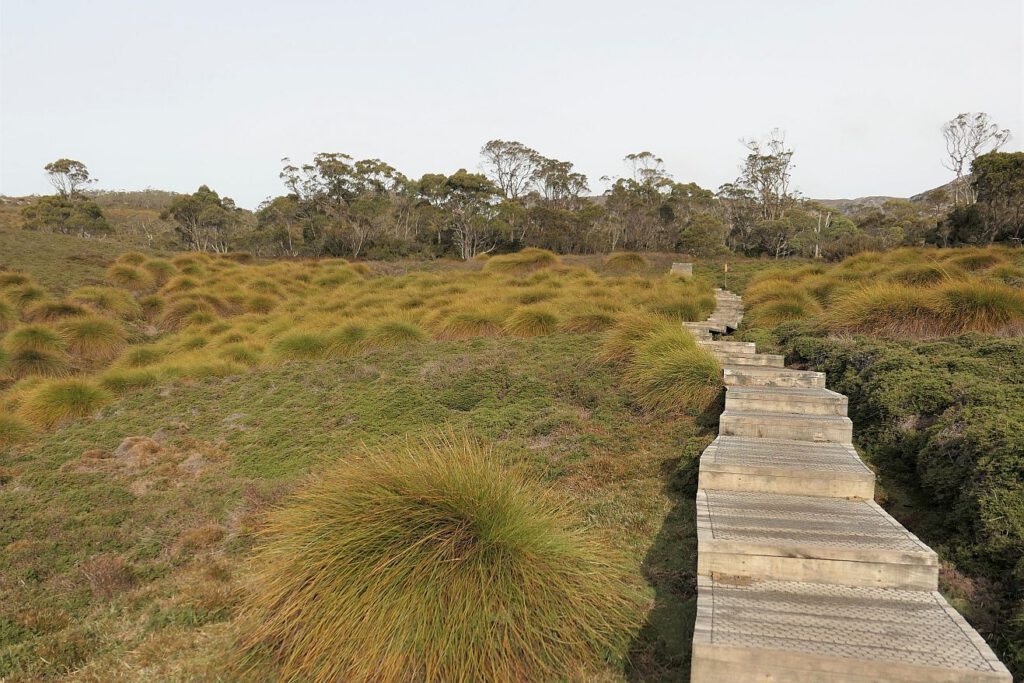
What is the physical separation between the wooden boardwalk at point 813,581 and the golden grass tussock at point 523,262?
1546 centimetres

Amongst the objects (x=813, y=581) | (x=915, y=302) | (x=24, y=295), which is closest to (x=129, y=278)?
(x=24, y=295)

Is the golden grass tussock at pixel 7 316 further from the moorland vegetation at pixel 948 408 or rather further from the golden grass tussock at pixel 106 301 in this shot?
the moorland vegetation at pixel 948 408

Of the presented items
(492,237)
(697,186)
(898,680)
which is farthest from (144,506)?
(697,186)

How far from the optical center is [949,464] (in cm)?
402

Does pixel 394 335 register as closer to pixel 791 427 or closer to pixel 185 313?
pixel 791 427

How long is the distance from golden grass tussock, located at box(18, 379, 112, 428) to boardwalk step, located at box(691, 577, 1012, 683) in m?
9.05

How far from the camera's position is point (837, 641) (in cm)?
228

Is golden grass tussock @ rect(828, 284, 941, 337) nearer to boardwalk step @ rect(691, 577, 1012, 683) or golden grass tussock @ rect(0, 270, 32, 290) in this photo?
boardwalk step @ rect(691, 577, 1012, 683)

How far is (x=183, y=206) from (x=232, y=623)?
4202cm

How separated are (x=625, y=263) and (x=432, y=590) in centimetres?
1941

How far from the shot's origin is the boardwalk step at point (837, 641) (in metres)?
2.13

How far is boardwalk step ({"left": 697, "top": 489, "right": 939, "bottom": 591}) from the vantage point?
277 centimetres

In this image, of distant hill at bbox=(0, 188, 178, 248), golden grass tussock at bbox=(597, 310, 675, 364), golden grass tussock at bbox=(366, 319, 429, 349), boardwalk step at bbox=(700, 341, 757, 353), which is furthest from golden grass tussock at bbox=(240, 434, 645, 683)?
distant hill at bbox=(0, 188, 178, 248)

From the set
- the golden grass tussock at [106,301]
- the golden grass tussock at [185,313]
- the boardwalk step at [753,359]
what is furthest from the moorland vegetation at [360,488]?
the golden grass tussock at [106,301]
